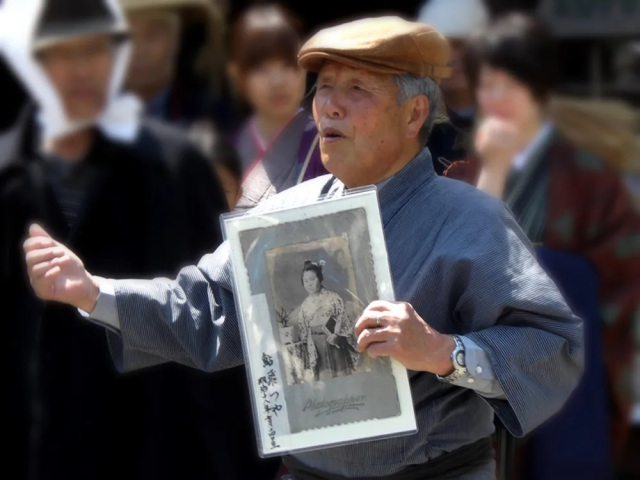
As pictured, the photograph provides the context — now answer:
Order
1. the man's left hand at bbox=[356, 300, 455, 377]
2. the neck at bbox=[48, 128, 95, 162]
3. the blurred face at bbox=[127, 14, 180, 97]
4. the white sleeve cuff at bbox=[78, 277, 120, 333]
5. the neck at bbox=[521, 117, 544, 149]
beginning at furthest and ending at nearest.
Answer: the blurred face at bbox=[127, 14, 180, 97] → the neck at bbox=[521, 117, 544, 149] → the neck at bbox=[48, 128, 95, 162] → the white sleeve cuff at bbox=[78, 277, 120, 333] → the man's left hand at bbox=[356, 300, 455, 377]

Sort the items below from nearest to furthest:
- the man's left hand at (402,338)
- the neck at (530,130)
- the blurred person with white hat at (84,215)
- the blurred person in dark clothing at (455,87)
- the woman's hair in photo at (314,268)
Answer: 1. the man's left hand at (402,338)
2. the woman's hair in photo at (314,268)
3. the blurred person in dark clothing at (455,87)
4. the blurred person with white hat at (84,215)
5. the neck at (530,130)

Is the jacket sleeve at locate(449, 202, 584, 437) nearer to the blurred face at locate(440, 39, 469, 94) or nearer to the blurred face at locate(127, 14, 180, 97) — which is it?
the blurred face at locate(440, 39, 469, 94)

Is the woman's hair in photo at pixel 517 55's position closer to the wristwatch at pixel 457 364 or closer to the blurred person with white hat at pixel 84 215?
the blurred person with white hat at pixel 84 215

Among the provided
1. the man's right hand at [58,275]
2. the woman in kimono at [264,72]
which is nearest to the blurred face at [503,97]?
the woman in kimono at [264,72]

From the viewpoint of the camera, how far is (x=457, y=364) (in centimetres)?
251

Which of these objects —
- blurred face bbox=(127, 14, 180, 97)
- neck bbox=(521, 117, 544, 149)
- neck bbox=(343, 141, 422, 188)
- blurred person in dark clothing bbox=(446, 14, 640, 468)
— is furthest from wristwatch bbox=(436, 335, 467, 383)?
blurred face bbox=(127, 14, 180, 97)

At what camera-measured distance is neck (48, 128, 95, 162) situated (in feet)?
13.4

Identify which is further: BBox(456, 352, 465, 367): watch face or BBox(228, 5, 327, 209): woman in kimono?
BBox(228, 5, 327, 209): woman in kimono

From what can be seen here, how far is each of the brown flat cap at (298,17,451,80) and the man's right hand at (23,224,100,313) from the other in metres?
0.57

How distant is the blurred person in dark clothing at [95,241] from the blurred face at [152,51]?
529 mm

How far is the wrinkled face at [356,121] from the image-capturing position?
2693mm

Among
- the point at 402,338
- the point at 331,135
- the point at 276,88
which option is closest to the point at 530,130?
the point at 276,88

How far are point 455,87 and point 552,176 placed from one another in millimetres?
367
